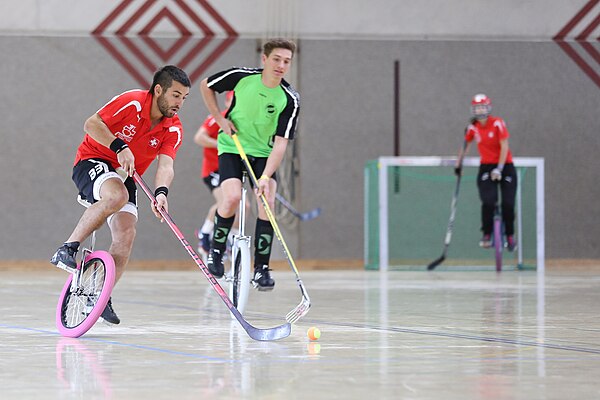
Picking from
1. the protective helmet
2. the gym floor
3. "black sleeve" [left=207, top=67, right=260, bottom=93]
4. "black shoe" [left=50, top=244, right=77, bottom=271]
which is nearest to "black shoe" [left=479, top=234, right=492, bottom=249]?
the protective helmet

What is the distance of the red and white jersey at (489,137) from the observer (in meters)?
10.8

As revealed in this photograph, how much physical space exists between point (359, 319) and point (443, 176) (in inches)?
259

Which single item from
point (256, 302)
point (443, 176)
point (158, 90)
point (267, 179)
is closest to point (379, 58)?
point (443, 176)

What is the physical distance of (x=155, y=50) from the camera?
40.0ft

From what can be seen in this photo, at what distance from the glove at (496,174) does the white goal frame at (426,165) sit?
47 cm

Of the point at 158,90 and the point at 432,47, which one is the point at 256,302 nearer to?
the point at 158,90

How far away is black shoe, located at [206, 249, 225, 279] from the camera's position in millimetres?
5641

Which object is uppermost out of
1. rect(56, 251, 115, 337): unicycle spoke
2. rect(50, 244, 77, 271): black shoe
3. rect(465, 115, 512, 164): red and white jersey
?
rect(465, 115, 512, 164): red and white jersey

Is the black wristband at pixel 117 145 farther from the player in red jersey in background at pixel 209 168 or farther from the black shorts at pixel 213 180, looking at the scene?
the black shorts at pixel 213 180

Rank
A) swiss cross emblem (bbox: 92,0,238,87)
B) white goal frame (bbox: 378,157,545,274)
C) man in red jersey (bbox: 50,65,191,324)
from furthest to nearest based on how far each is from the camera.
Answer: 1. swiss cross emblem (bbox: 92,0,238,87)
2. white goal frame (bbox: 378,157,545,274)
3. man in red jersey (bbox: 50,65,191,324)

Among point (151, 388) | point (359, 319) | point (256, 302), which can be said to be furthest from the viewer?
point (256, 302)

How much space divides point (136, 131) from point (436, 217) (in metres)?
7.23

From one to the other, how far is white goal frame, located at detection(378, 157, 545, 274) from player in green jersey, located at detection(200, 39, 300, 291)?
5.55m

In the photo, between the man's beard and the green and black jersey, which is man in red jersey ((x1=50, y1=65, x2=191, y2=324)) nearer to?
the man's beard
